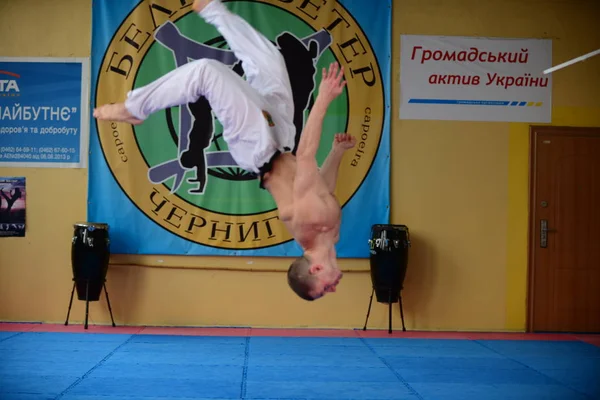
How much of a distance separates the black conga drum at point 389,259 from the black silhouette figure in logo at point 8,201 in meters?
3.74

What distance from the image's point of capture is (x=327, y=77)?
3164 mm

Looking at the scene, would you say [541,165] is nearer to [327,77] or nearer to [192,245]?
[192,245]

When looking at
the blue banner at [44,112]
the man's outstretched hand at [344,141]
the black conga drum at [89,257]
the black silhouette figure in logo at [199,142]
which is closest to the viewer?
the man's outstretched hand at [344,141]

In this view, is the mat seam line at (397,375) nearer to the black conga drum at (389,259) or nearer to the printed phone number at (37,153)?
the black conga drum at (389,259)

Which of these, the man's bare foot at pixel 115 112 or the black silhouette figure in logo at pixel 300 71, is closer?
the man's bare foot at pixel 115 112

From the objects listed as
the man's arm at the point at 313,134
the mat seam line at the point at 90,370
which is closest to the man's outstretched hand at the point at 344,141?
the man's arm at the point at 313,134

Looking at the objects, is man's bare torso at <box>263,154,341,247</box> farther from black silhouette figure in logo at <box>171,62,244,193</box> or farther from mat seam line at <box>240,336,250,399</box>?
black silhouette figure in logo at <box>171,62,244,193</box>

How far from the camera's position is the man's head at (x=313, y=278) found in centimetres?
330

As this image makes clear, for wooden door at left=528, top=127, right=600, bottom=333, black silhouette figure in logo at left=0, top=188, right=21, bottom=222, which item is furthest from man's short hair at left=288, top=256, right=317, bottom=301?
black silhouette figure in logo at left=0, top=188, right=21, bottom=222

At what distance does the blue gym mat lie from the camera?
4.46 m

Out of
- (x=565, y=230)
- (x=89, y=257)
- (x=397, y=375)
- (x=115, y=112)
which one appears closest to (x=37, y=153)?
(x=89, y=257)

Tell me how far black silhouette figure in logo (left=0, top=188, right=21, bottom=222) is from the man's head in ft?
15.3

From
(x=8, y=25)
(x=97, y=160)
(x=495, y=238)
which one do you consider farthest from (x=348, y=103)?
(x=8, y=25)

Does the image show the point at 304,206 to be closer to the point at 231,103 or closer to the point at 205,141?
the point at 231,103
